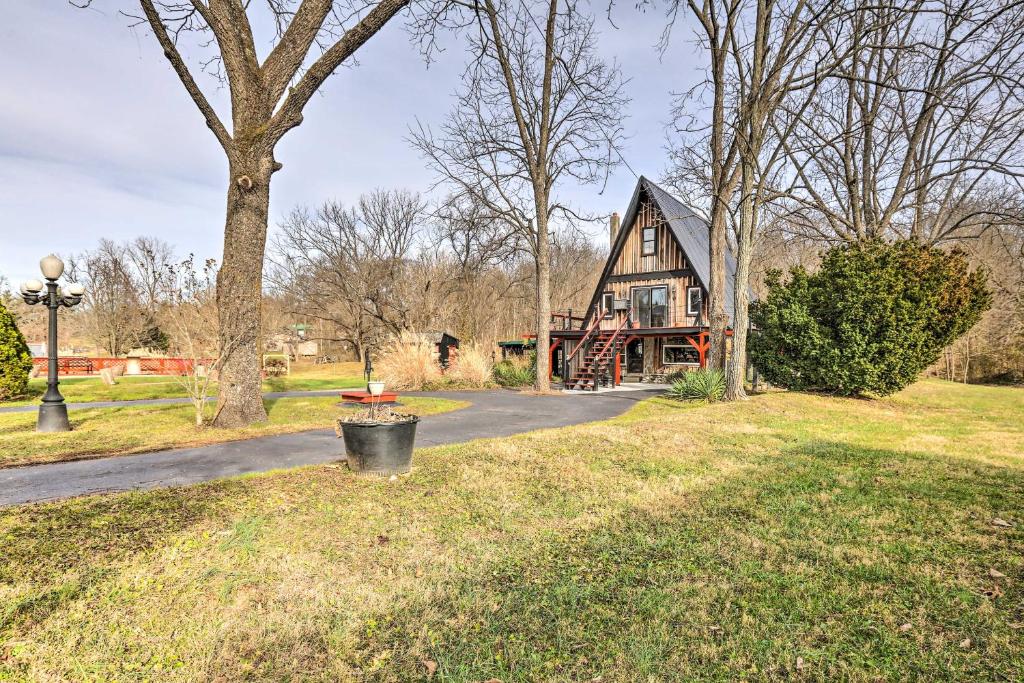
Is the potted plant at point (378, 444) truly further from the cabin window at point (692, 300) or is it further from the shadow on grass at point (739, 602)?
the cabin window at point (692, 300)

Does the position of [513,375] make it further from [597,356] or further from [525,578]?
[525,578]

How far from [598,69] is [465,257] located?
12290 millimetres

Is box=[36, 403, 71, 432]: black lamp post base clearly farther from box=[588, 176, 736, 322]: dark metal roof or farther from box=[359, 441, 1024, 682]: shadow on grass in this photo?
box=[588, 176, 736, 322]: dark metal roof

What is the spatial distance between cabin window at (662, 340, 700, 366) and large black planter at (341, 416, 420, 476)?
781 inches

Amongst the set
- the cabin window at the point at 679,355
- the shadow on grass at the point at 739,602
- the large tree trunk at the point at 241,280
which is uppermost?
the large tree trunk at the point at 241,280

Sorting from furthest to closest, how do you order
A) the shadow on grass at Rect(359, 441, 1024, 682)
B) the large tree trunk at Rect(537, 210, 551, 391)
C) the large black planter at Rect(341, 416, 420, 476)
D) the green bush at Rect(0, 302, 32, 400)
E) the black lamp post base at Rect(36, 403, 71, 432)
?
the large tree trunk at Rect(537, 210, 551, 391) < the green bush at Rect(0, 302, 32, 400) < the black lamp post base at Rect(36, 403, 71, 432) < the large black planter at Rect(341, 416, 420, 476) < the shadow on grass at Rect(359, 441, 1024, 682)

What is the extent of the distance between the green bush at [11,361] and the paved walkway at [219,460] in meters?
11.3

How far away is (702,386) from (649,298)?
33.4 feet

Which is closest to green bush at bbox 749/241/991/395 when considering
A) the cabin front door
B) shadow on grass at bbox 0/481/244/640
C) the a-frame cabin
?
the a-frame cabin

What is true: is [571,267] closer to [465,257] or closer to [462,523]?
[465,257]

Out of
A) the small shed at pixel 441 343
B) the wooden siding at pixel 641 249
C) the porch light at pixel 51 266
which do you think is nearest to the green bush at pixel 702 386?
the small shed at pixel 441 343

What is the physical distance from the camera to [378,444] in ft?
18.5

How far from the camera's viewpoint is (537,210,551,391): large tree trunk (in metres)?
17.3

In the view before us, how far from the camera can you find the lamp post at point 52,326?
872 cm
